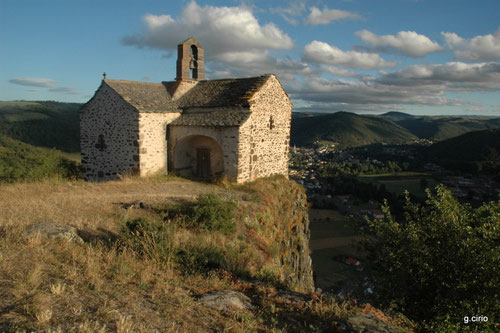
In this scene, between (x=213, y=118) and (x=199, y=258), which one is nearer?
(x=199, y=258)

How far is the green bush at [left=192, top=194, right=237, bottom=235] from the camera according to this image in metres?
9.02

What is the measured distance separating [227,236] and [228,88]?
10940 mm

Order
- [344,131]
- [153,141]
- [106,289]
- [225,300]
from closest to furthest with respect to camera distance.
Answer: [106,289]
[225,300]
[153,141]
[344,131]

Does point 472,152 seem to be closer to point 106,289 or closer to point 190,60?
point 190,60

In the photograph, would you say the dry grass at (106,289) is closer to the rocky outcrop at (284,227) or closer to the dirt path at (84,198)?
the dirt path at (84,198)

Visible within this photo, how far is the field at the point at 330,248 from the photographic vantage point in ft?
123

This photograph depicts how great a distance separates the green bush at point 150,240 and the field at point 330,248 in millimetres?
26185

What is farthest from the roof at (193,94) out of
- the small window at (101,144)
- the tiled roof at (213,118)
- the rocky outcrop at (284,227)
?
the rocky outcrop at (284,227)

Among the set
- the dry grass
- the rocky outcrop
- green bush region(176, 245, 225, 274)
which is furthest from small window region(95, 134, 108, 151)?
green bush region(176, 245, 225, 274)

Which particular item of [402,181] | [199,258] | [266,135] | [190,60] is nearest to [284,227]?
[266,135]

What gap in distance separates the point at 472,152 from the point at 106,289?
97.3 m

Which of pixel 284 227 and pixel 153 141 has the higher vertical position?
pixel 153 141

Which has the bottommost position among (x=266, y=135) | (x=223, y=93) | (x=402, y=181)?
(x=402, y=181)

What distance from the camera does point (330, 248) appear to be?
47344 millimetres
